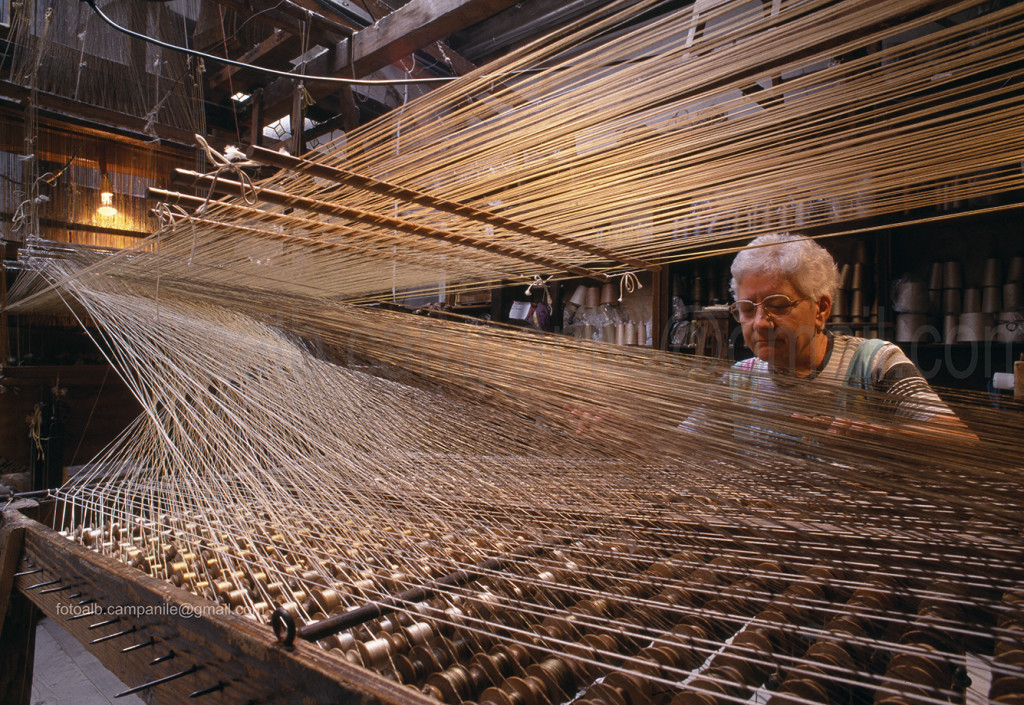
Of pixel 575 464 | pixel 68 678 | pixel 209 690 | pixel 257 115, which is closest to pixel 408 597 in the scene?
pixel 209 690

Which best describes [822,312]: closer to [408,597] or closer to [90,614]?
[408,597]

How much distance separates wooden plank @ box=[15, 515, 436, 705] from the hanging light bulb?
3.07 metres

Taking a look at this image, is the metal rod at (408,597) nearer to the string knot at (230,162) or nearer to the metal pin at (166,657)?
the metal pin at (166,657)

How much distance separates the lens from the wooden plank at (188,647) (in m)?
0.52

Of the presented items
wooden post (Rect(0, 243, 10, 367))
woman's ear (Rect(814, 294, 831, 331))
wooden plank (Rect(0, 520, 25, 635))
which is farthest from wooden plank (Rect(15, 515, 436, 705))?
wooden post (Rect(0, 243, 10, 367))

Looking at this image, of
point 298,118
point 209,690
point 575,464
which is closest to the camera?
point 209,690

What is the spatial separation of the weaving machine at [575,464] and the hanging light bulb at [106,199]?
2.54 m

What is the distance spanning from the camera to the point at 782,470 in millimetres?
748

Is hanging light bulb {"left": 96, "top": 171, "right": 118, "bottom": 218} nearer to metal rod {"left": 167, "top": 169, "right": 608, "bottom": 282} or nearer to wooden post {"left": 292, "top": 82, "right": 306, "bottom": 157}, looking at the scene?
wooden post {"left": 292, "top": 82, "right": 306, "bottom": 157}

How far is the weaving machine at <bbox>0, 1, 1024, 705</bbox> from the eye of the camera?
0.57 metres

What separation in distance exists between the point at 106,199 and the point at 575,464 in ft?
12.1

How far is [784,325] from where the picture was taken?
5.19 feet

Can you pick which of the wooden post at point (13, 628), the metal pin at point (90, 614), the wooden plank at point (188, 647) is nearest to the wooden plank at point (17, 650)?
the wooden post at point (13, 628)

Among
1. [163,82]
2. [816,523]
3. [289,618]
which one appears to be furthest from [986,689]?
[163,82]
